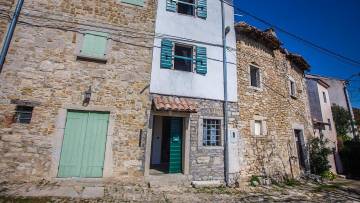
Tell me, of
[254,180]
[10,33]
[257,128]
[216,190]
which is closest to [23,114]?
[10,33]

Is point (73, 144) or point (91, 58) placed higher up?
point (91, 58)

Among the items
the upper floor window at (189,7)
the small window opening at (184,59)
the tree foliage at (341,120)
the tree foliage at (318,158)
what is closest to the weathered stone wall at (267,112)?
the tree foliage at (318,158)

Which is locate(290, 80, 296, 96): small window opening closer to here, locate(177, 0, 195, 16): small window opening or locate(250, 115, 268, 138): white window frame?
locate(250, 115, 268, 138): white window frame

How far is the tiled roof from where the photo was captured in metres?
7.73

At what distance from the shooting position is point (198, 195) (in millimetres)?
6758

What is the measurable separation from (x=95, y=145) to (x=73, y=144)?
0.73 m

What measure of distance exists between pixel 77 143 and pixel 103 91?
210 cm

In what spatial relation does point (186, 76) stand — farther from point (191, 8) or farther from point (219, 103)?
point (191, 8)

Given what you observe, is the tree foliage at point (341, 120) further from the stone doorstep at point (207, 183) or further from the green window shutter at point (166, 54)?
the green window shutter at point (166, 54)

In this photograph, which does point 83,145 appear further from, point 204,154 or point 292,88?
point 292,88

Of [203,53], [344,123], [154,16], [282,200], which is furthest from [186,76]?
[344,123]

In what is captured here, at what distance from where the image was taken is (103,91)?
764 centimetres

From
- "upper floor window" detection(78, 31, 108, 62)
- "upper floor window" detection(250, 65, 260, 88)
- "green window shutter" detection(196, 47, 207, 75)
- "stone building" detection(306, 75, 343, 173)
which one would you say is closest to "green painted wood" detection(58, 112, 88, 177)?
"upper floor window" detection(78, 31, 108, 62)

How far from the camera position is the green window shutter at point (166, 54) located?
341 inches
